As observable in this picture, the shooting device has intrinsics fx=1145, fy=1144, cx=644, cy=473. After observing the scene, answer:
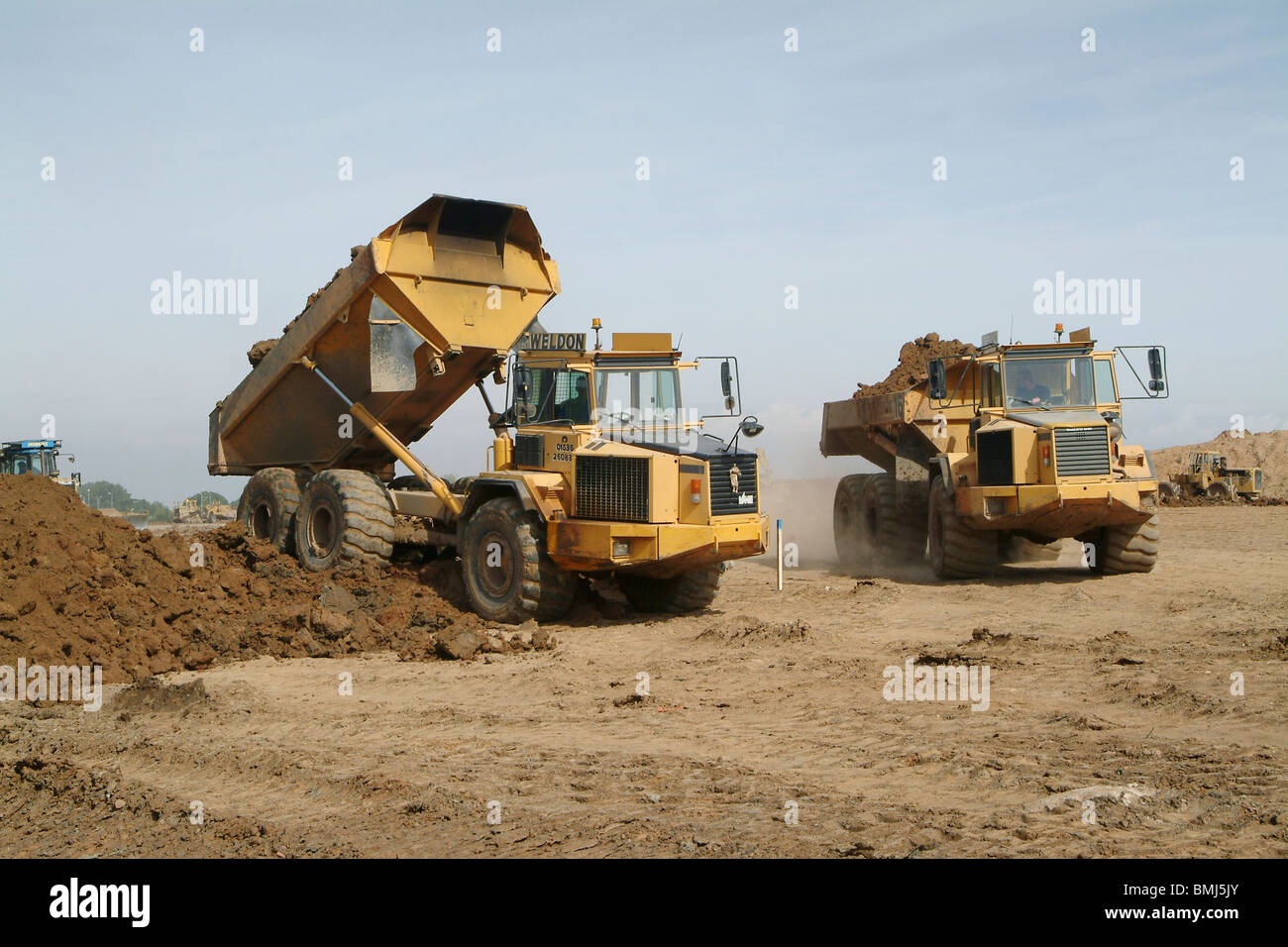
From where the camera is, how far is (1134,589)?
12.4 metres

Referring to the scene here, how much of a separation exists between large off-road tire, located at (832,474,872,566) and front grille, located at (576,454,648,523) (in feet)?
24.9

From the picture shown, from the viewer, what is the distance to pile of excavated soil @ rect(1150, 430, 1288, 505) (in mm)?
47656

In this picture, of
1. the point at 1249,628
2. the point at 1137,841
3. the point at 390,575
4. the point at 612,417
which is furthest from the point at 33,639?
the point at 1249,628

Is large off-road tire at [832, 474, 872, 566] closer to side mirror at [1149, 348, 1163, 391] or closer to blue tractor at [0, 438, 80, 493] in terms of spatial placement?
side mirror at [1149, 348, 1163, 391]

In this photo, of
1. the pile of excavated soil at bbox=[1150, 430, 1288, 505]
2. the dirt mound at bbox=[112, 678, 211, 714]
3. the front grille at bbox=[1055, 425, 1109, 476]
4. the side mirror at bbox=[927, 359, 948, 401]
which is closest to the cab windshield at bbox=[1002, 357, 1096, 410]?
the side mirror at bbox=[927, 359, 948, 401]

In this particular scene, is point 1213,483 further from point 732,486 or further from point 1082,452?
point 732,486

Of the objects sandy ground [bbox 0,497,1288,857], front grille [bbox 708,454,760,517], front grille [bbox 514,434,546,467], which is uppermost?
front grille [bbox 514,434,546,467]

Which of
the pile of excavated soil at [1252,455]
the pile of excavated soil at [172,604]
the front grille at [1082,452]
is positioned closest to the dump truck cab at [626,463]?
the pile of excavated soil at [172,604]

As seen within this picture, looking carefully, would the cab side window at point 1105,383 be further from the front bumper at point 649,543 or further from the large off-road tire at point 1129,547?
the front bumper at point 649,543

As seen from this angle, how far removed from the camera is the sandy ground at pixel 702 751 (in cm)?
489

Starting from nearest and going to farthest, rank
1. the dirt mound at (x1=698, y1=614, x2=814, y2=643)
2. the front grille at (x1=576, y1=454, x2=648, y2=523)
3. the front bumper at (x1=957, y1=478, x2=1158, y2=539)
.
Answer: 1. the dirt mound at (x1=698, y1=614, x2=814, y2=643)
2. the front grille at (x1=576, y1=454, x2=648, y2=523)
3. the front bumper at (x1=957, y1=478, x2=1158, y2=539)
